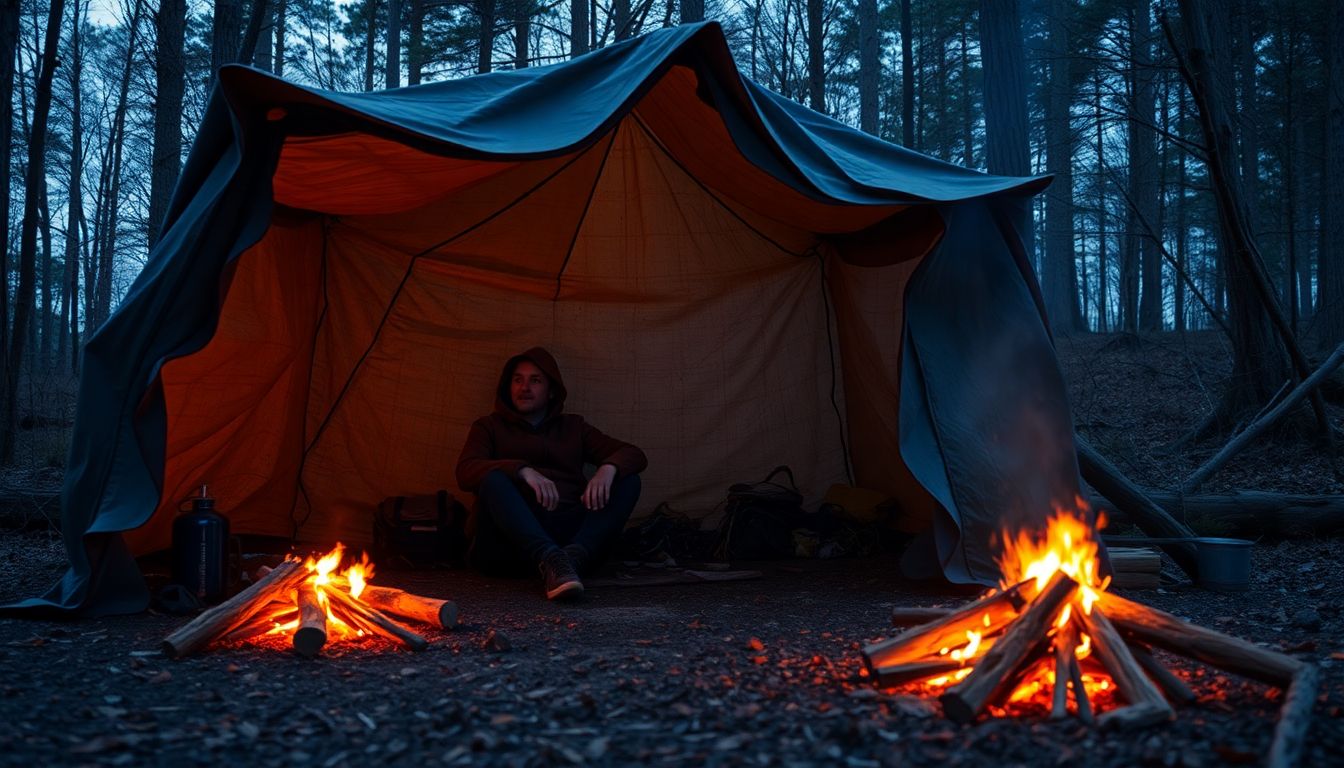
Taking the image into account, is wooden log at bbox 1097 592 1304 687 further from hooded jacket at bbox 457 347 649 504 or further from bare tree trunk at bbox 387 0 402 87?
bare tree trunk at bbox 387 0 402 87

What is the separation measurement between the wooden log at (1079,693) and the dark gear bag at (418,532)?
315 centimetres

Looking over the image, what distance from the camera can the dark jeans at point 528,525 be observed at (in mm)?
4160

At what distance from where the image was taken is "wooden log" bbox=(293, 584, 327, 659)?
9.51 ft

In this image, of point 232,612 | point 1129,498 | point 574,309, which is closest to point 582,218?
point 574,309

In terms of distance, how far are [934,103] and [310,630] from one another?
18060mm

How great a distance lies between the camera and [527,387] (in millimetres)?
4664

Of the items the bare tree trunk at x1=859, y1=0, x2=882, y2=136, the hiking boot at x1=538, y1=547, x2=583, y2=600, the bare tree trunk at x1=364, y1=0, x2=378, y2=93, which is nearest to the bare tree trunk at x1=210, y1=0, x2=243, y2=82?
the hiking boot at x1=538, y1=547, x2=583, y2=600

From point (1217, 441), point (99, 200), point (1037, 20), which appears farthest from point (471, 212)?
point (99, 200)

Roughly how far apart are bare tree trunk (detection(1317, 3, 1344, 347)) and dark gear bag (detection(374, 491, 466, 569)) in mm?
7658

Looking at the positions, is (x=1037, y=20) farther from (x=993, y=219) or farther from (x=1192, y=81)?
(x=993, y=219)

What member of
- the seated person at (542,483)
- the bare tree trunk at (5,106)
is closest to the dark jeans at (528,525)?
the seated person at (542,483)

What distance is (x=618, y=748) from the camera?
2078 millimetres

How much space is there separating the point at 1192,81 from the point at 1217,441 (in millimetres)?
A: 3342

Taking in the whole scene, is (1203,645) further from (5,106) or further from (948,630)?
(5,106)
